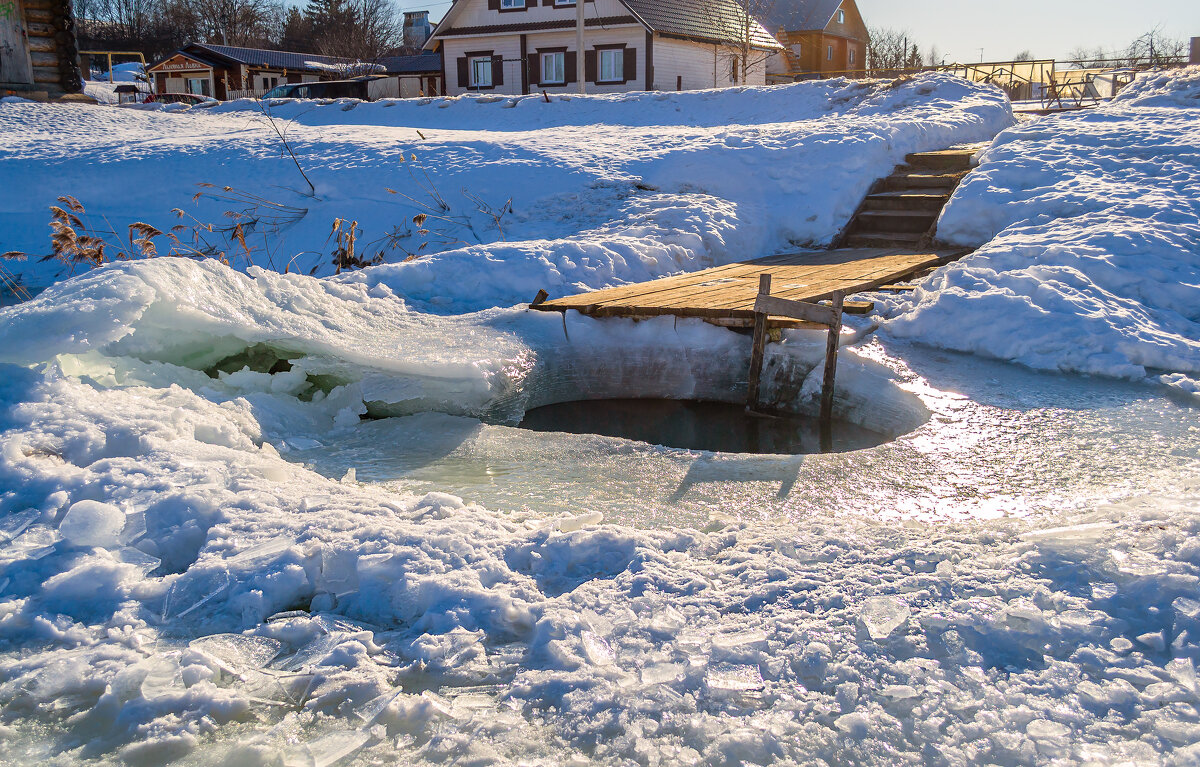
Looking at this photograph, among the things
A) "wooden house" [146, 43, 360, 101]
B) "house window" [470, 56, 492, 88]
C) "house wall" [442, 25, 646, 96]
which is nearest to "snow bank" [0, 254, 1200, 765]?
"house wall" [442, 25, 646, 96]

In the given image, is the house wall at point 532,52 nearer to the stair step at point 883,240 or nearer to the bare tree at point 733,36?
the bare tree at point 733,36

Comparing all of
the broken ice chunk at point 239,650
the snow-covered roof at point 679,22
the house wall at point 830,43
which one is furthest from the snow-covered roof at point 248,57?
the broken ice chunk at point 239,650

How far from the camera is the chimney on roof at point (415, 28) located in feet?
195

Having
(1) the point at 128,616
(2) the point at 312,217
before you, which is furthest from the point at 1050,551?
(2) the point at 312,217

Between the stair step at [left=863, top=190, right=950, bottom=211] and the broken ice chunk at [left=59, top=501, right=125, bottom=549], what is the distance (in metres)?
7.89

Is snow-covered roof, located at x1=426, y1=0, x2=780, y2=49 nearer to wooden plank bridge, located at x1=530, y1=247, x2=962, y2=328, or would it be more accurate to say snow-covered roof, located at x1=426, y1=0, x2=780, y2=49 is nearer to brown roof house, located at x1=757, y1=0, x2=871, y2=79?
brown roof house, located at x1=757, y1=0, x2=871, y2=79

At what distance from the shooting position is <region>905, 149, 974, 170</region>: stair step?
914 centimetres

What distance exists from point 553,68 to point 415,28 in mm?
37510

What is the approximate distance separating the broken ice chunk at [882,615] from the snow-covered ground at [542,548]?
0.01 m

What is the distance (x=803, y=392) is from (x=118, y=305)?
398 centimetres

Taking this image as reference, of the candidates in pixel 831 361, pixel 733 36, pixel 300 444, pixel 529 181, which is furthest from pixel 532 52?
pixel 300 444

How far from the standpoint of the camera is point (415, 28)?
199ft

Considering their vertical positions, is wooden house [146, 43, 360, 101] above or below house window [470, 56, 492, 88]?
above

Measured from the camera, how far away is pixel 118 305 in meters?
4.30
